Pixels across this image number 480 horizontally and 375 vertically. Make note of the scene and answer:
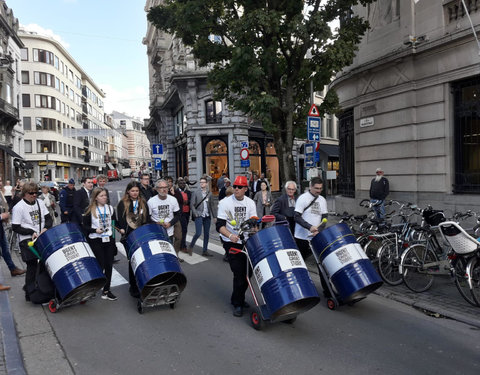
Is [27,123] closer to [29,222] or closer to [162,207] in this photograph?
[29,222]

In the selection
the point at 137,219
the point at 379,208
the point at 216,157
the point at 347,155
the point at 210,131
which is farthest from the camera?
the point at 216,157

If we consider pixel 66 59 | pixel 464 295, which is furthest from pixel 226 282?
pixel 66 59

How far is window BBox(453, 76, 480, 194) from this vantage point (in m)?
10.0

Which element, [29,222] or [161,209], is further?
[161,209]

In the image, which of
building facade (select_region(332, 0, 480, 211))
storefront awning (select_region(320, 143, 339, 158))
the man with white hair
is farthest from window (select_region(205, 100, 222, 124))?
the man with white hair

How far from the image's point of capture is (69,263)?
4.96 meters

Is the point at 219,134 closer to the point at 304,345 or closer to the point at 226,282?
the point at 226,282

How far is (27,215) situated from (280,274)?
3985mm

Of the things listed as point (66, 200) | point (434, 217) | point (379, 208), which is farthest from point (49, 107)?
point (434, 217)

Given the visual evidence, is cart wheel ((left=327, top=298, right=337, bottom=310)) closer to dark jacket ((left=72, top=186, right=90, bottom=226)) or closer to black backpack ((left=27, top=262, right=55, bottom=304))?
black backpack ((left=27, top=262, right=55, bottom=304))

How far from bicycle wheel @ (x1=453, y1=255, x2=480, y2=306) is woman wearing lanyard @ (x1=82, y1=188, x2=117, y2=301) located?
4929 mm

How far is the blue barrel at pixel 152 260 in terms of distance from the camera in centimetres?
487

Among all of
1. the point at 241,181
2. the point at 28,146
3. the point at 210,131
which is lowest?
the point at 241,181

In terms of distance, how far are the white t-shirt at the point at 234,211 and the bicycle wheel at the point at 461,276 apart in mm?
2956
